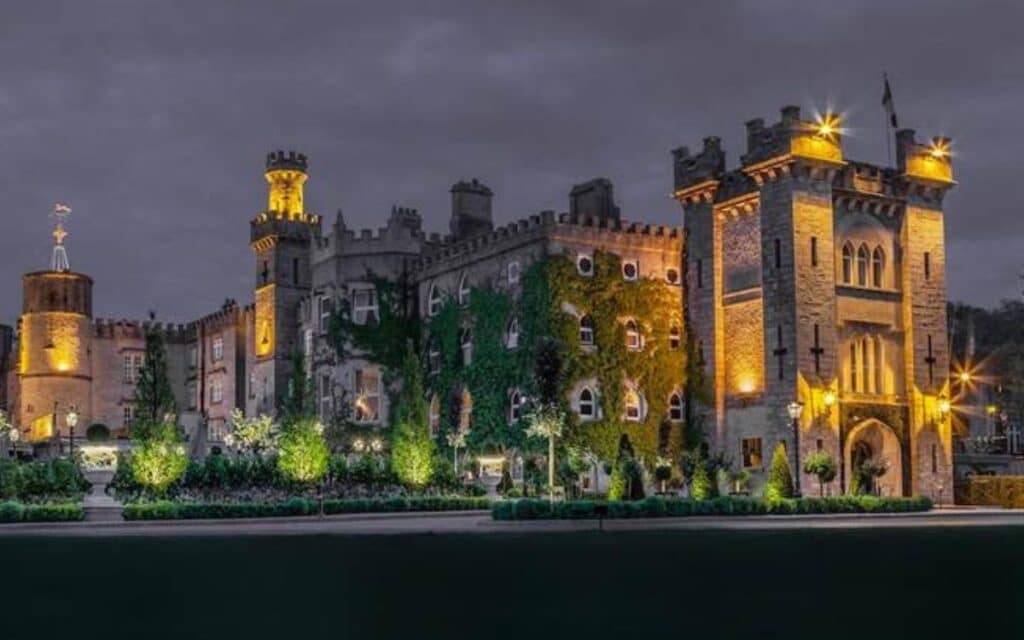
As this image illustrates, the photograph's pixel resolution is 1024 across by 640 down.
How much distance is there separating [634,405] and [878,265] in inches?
441

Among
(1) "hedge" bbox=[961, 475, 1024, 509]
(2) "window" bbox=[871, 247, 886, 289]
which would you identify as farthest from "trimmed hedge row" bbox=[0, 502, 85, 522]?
(1) "hedge" bbox=[961, 475, 1024, 509]

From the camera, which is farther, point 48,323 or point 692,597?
point 48,323

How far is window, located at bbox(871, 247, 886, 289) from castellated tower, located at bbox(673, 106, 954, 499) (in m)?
0.05

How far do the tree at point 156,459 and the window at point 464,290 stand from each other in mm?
20128

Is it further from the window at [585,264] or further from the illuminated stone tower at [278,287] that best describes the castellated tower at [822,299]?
the illuminated stone tower at [278,287]

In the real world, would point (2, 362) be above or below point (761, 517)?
above

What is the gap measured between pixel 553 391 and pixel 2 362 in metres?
67.1

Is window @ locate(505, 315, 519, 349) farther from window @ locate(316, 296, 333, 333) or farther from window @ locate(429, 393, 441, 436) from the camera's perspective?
window @ locate(316, 296, 333, 333)

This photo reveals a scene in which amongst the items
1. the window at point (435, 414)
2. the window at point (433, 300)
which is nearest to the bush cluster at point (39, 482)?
the window at point (435, 414)

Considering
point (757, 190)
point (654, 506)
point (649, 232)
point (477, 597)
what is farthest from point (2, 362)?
point (477, 597)

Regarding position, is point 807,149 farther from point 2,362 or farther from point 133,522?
point 2,362

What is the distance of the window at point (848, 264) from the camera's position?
176 ft

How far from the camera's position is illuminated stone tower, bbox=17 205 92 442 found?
3307 inches

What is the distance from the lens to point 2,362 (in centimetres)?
10000
